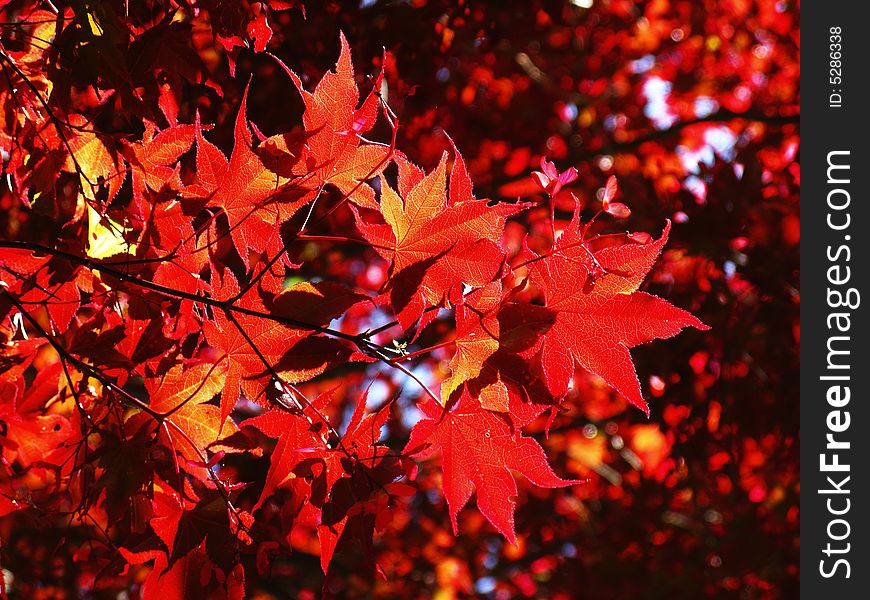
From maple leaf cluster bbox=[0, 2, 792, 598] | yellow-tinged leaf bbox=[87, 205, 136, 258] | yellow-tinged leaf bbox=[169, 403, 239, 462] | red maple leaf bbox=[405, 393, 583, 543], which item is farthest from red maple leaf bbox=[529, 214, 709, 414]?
yellow-tinged leaf bbox=[87, 205, 136, 258]

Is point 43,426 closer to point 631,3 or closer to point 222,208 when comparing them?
point 222,208

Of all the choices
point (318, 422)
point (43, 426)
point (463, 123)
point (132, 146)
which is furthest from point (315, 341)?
point (463, 123)

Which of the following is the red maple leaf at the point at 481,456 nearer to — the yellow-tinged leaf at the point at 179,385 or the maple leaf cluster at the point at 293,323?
the maple leaf cluster at the point at 293,323

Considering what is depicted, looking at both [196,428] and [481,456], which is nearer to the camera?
[481,456]

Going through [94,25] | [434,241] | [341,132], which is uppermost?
[94,25]

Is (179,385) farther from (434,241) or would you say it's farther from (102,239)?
(434,241)

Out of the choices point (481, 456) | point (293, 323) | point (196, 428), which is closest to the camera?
point (293, 323)

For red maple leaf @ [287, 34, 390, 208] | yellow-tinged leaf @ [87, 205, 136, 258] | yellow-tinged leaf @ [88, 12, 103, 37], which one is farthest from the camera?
yellow-tinged leaf @ [87, 205, 136, 258]

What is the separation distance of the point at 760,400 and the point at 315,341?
2.82 meters

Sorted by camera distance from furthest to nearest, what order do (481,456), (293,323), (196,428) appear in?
(196,428) < (481,456) < (293,323)

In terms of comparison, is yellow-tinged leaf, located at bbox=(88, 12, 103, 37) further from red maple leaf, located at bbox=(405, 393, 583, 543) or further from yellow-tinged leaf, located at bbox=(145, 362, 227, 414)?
red maple leaf, located at bbox=(405, 393, 583, 543)

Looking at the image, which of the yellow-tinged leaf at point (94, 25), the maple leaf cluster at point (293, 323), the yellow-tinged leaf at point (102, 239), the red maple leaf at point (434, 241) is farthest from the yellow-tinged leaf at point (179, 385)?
the yellow-tinged leaf at point (94, 25)

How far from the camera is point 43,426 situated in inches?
63.2

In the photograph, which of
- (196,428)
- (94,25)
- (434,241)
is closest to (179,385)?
(196,428)
